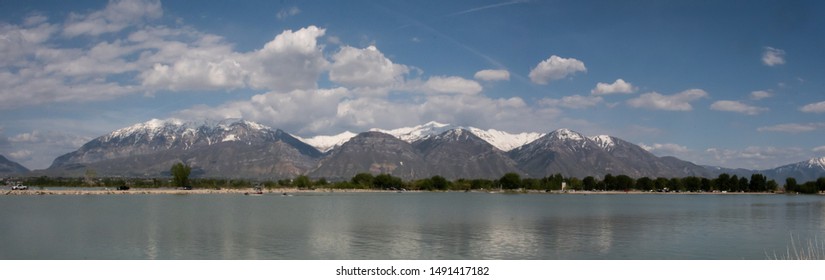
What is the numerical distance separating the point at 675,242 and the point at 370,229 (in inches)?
931

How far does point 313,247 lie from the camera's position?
137ft

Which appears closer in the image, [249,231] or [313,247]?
[313,247]
